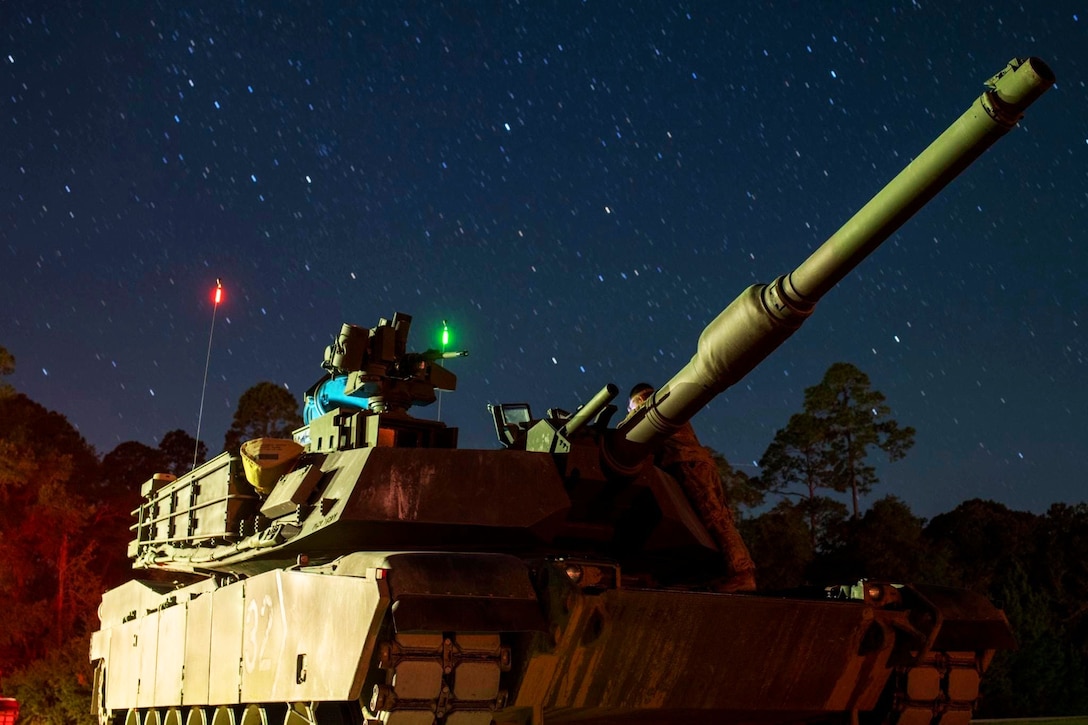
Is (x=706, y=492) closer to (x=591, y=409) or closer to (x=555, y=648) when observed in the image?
(x=591, y=409)

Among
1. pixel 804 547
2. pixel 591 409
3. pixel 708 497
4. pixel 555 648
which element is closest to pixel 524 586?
pixel 555 648

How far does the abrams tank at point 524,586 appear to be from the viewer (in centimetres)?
725

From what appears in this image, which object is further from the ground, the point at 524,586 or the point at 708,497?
the point at 708,497

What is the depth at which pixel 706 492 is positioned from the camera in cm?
1082

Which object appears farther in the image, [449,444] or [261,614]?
[449,444]

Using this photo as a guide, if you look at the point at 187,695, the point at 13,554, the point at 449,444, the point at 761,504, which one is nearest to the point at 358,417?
the point at 449,444

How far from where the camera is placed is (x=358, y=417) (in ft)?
34.0

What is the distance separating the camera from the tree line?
31.1 meters

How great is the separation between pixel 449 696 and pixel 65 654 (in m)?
28.3

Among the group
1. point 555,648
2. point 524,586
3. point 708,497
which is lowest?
point 555,648

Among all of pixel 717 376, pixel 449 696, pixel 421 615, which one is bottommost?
pixel 449 696

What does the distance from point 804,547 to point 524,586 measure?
30883 millimetres

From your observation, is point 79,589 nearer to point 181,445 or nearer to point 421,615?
point 181,445

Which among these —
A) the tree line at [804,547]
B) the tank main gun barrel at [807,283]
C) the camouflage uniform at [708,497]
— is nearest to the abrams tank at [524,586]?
the tank main gun barrel at [807,283]
